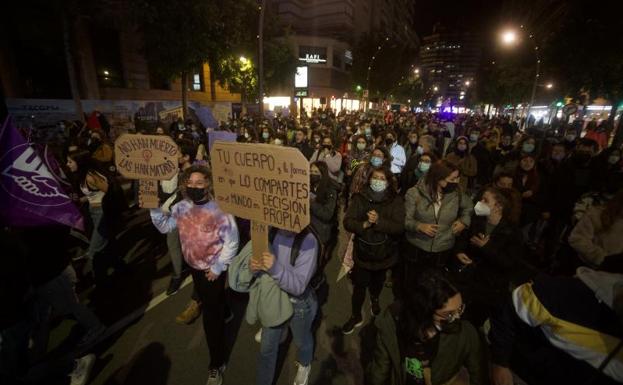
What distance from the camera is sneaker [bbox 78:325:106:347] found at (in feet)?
11.0

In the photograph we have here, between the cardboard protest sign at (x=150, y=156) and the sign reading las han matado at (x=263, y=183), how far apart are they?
1.06 metres

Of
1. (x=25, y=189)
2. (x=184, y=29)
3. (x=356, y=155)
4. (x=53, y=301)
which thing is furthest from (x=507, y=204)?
(x=184, y=29)

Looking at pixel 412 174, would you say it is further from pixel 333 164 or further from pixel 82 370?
pixel 82 370

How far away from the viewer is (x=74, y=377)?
9.75 ft

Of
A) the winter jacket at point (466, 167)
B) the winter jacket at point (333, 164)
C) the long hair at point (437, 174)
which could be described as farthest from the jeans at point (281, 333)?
the winter jacket at point (466, 167)

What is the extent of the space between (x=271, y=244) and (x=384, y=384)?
125 centimetres

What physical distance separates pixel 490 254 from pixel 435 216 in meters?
0.68

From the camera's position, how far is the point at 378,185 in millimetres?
3492

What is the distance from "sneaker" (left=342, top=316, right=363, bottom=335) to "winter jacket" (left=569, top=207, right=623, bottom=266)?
2.38 metres

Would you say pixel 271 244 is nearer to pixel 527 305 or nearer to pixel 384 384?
pixel 384 384

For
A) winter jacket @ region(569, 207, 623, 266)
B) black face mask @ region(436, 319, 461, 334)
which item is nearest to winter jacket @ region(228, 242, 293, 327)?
black face mask @ region(436, 319, 461, 334)

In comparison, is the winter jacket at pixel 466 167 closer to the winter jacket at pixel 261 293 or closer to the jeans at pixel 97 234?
the winter jacket at pixel 261 293

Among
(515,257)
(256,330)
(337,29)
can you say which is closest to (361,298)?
(256,330)

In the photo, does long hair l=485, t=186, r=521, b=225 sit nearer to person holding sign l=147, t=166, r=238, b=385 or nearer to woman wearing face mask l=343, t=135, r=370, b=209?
person holding sign l=147, t=166, r=238, b=385
